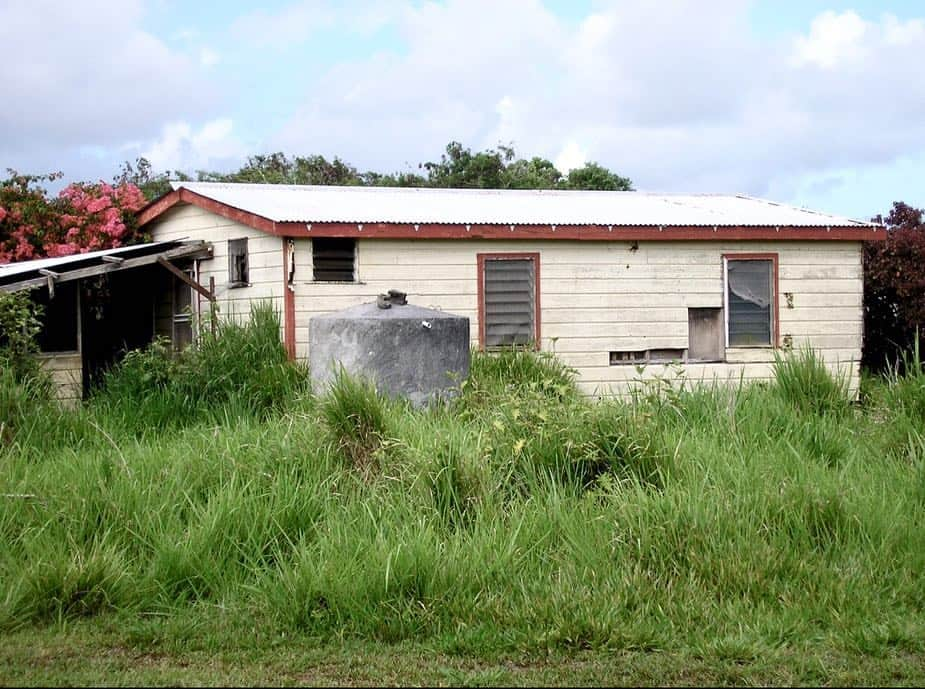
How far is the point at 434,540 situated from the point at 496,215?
8899mm

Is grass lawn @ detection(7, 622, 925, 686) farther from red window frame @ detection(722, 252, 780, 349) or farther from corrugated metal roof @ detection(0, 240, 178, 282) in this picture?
red window frame @ detection(722, 252, 780, 349)

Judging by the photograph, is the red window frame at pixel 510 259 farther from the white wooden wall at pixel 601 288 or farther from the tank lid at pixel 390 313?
the tank lid at pixel 390 313

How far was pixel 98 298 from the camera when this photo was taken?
16469mm

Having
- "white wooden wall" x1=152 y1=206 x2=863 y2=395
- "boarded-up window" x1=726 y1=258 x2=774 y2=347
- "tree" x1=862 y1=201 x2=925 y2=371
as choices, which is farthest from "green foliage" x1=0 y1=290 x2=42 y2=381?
"tree" x1=862 y1=201 x2=925 y2=371

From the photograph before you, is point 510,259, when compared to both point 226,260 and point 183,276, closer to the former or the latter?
point 226,260

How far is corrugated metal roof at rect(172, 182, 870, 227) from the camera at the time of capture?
14.9 m

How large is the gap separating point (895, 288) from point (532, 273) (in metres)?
8.00

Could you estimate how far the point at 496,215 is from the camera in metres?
15.5

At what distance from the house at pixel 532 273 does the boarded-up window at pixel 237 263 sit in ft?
0.09

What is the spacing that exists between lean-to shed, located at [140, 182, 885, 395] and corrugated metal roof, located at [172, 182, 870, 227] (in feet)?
0.18

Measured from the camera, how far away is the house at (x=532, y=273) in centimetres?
1431

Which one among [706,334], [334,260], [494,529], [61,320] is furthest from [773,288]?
[494,529]

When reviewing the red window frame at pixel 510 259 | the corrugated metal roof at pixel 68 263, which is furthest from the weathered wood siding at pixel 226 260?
the red window frame at pixel 510 259

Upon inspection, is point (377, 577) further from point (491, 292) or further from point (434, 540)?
point (491, 292)
